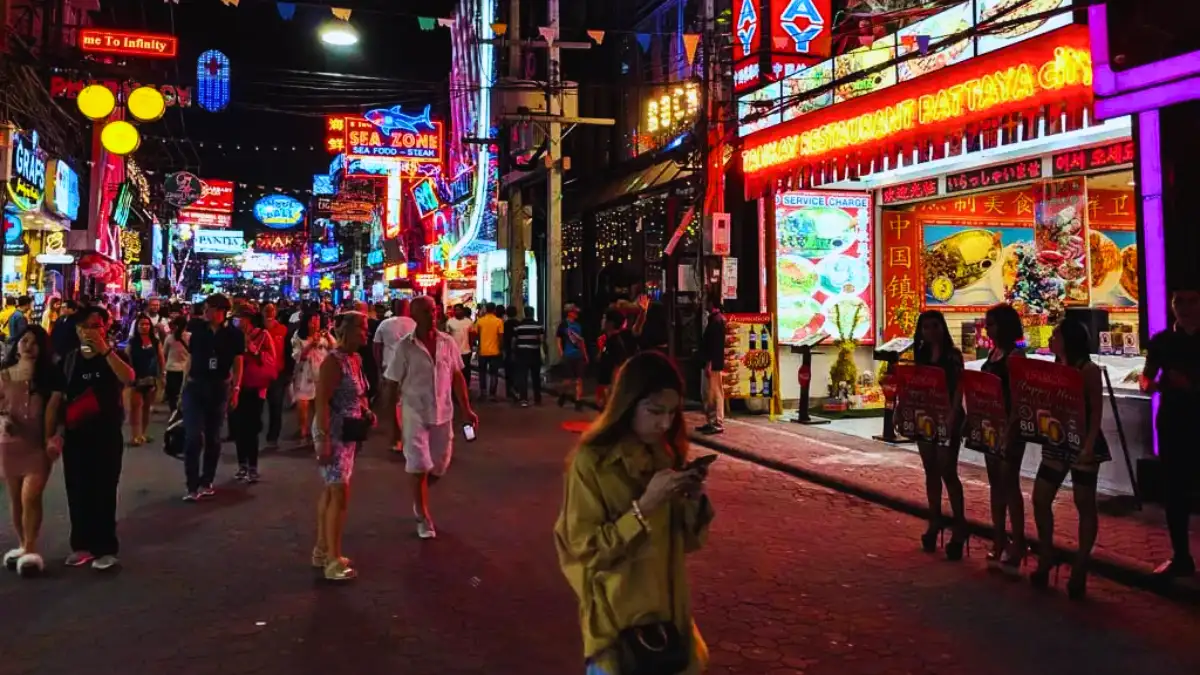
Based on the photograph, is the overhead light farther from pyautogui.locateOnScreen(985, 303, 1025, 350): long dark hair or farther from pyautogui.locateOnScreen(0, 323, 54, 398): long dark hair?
pyautogui.locateOnScreen(985, 303, 1025, 350): long dark hair

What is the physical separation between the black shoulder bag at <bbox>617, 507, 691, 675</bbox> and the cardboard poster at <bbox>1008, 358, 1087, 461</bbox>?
411 centimetres

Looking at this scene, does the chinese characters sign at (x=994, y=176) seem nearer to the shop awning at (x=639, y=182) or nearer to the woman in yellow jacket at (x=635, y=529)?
the shop awning at (x=639, y=182)

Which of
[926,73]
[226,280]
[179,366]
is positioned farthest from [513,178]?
[226,280]

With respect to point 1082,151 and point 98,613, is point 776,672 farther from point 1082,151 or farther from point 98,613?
point 1082,151

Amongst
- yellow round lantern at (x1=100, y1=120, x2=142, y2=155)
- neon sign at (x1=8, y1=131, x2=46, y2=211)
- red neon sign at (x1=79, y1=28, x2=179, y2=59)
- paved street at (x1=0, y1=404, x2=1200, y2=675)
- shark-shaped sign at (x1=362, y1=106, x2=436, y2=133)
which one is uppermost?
shark-shaped sign at (x1=362, y1=106, x2=436, y2=133)

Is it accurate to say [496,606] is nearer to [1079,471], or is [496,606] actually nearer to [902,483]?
[1079,471]

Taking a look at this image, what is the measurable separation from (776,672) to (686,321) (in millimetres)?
11137

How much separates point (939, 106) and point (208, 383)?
849cm

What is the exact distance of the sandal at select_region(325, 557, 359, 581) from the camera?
5.79 m

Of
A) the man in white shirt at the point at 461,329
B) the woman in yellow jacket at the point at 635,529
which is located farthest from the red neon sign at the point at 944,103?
the woman in yellow jacket at the point at 635,529

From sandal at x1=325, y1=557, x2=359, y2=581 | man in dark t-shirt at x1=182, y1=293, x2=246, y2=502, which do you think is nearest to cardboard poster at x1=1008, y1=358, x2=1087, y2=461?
sandal at x1=325, y1=557, x2=359, y2=581

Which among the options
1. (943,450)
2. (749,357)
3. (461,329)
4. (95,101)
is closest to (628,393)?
(943,450)

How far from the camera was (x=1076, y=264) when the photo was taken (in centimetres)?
1059

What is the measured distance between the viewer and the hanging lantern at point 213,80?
72.3ft
